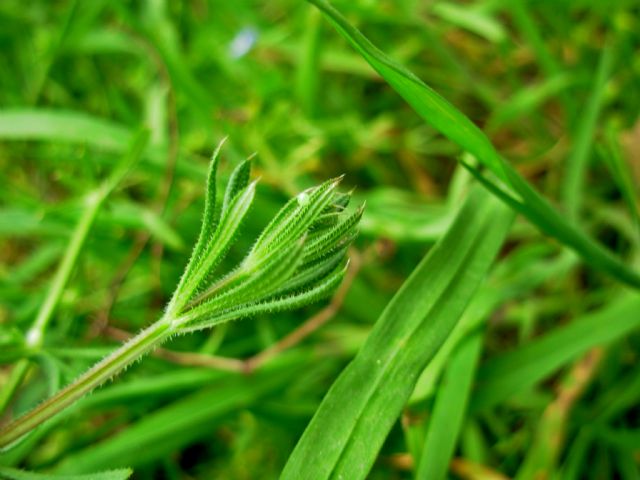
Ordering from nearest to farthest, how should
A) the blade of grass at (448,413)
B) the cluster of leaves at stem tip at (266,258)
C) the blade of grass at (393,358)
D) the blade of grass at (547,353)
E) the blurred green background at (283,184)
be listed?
the cluster of leaves at stem tip at (266,258), the blade of grass at (393,358), the blade of grass at (448,413), the blade of grass at (547,353), the blurred green background at (283,184)

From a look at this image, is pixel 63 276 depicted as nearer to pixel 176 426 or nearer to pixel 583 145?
pixel 176 426

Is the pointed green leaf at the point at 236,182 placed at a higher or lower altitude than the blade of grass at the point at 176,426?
higher

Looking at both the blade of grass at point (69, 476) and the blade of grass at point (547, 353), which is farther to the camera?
the blade of grass at point (547, 353)

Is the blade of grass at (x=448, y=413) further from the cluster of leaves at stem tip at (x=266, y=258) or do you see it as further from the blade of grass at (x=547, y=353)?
the cluster of leaves at stem tip at (x=266, y=258)

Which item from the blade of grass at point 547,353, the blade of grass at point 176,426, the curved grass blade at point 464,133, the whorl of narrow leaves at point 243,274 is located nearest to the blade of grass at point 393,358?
the curved grass blade at point 464,133

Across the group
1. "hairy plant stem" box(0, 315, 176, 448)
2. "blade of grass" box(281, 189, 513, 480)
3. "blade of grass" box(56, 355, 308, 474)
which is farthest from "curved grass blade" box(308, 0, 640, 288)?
"blade of grass" box(56, 355, 308, 474)

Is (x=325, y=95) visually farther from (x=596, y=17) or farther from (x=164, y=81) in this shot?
(x=596, y=17)

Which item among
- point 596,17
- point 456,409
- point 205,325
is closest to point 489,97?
point 596,17
